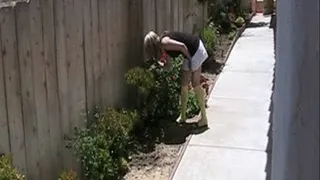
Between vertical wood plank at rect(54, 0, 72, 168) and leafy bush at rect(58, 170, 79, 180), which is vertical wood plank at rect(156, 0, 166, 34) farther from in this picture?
leafy bush at rect(58, 170, 79, 180)

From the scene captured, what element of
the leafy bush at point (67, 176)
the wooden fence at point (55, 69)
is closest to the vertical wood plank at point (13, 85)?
the wooden fence at point (55, 69)

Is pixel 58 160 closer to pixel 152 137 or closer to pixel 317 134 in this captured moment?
pixel 152 137

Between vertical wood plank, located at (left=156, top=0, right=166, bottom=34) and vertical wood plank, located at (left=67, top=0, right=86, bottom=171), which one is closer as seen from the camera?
vertical wood plank, located at (left=67, top=0, right=86, bottom=171)

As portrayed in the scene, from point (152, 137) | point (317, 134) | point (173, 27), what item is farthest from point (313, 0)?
point (173, 27)

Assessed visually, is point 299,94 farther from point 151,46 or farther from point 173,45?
point 151,46

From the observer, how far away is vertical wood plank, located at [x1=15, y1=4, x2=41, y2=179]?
13.2 feet

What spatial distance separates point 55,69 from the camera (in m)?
4.63

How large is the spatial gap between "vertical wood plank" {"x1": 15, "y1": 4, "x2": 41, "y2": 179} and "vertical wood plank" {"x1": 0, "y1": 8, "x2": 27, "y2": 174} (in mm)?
67

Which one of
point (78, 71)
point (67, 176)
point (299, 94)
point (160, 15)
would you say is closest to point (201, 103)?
point (160, 15)

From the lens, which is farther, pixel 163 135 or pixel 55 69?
pixel 163 135

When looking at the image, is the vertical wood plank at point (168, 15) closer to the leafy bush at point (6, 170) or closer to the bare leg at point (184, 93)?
the bare leg at point (184, 93)

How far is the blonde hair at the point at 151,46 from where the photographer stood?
6.37 meters

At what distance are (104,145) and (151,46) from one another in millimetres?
1682

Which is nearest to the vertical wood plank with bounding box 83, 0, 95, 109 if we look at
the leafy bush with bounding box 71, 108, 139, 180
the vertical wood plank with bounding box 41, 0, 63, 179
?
the leafy bush with bounding box 71, 108, 139, 180
